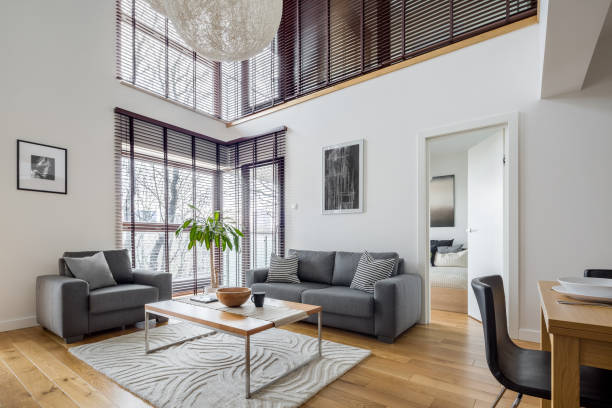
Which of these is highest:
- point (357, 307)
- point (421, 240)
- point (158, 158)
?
point (158, 158)

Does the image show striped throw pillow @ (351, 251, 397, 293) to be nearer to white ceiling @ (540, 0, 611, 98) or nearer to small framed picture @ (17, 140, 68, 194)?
white ceiling @ (540, 0, 611, 98)

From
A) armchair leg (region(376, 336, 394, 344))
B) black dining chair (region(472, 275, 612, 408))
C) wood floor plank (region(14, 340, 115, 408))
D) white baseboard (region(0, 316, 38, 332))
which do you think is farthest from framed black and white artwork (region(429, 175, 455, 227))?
white baseboard (region(0, 316, 38, 332))

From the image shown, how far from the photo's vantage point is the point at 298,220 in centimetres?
471

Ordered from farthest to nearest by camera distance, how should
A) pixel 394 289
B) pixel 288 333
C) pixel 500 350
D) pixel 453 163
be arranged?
pixel 453 163
pixel 288 333
pixel 394 289
pixel 500 350

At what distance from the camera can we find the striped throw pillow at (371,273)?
3281mm

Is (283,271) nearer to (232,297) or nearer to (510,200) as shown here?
(232,297)

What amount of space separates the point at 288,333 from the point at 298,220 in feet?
6.08

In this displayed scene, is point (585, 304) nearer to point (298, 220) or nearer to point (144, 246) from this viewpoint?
point (298, 220)

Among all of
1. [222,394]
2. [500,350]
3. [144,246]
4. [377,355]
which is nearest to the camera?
[500,350]

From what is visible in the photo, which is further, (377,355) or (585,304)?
(377,355)

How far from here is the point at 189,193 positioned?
5.05 m

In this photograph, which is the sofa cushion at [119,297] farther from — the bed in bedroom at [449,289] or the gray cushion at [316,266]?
the bed in bedroom at [449,289]

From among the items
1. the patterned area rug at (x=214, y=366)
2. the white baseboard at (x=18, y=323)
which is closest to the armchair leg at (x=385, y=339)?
the patterned area rug at (x=214, y=366)

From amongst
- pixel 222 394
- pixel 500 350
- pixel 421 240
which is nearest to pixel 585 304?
pixel 500 350
